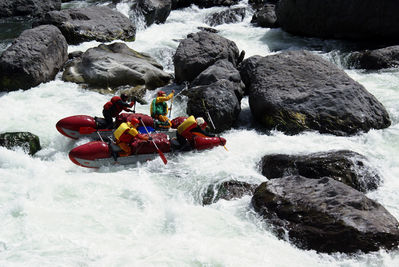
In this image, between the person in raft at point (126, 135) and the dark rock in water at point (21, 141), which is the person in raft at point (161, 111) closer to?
the person in raft at point (126, 135)

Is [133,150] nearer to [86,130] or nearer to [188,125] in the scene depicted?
[188,125]

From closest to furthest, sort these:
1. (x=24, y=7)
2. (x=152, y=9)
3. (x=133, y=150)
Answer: (x=133, y=150) < (x=152, y=9) < (x=24, y=7)

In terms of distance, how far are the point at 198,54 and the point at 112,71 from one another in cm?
257

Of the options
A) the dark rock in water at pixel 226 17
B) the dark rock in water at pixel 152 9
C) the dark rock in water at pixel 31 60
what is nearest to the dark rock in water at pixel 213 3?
the dark rock in water at pixel 226 17

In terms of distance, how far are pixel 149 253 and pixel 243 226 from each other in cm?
149

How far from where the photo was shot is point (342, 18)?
571 inches

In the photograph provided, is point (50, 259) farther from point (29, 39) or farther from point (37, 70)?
point (29, 39)

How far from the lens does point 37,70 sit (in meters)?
11.2

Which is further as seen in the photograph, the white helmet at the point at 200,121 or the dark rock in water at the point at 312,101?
the dark rock in water at the point at 312,101

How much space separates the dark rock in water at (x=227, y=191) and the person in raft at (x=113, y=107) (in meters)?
3.08

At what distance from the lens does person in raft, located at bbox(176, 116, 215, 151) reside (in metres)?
8.38

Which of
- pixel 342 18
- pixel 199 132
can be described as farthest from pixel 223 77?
pixel 342 18

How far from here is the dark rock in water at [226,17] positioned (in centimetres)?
1888

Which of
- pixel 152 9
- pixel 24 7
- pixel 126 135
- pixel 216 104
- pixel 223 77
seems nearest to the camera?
pixel 126 135
